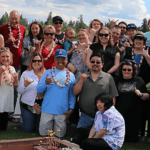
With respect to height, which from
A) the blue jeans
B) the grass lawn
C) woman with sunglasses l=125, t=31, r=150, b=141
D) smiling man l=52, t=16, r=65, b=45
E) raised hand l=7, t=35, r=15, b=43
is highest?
smiling man l=52, t=16, r=65, b=45

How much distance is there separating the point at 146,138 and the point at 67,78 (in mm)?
2154

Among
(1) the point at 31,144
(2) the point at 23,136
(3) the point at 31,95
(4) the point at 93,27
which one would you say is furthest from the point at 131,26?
(1) the point at 31,144

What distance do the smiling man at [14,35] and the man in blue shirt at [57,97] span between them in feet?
4.51

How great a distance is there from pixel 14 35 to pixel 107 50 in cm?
242

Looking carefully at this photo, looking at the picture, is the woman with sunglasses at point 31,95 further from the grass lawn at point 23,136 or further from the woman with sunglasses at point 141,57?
the woman with sunglasses at point 141,57

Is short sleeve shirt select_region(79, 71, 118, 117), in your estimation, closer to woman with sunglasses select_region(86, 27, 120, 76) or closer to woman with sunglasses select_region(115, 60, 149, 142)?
woman with sunglasses select_region(115, 60, 149, 142)

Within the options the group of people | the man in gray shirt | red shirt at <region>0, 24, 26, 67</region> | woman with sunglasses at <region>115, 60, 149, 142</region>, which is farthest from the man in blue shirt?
red shirt at <region>0, 24, 26, 67</region>

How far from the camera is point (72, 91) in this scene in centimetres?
530

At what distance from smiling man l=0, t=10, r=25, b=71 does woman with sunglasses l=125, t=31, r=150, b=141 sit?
2697 millimetres

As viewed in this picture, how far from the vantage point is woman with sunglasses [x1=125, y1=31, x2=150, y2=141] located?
544cm

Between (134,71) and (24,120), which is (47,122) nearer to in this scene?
(24,120)

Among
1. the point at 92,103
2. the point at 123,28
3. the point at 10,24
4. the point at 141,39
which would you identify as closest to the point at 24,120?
the point at 92,103

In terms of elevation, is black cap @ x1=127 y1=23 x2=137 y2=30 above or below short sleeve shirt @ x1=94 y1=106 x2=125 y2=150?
above

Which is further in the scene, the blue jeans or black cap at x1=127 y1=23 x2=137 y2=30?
black cap at x1=127 y1=23 x2=137 y2=30
